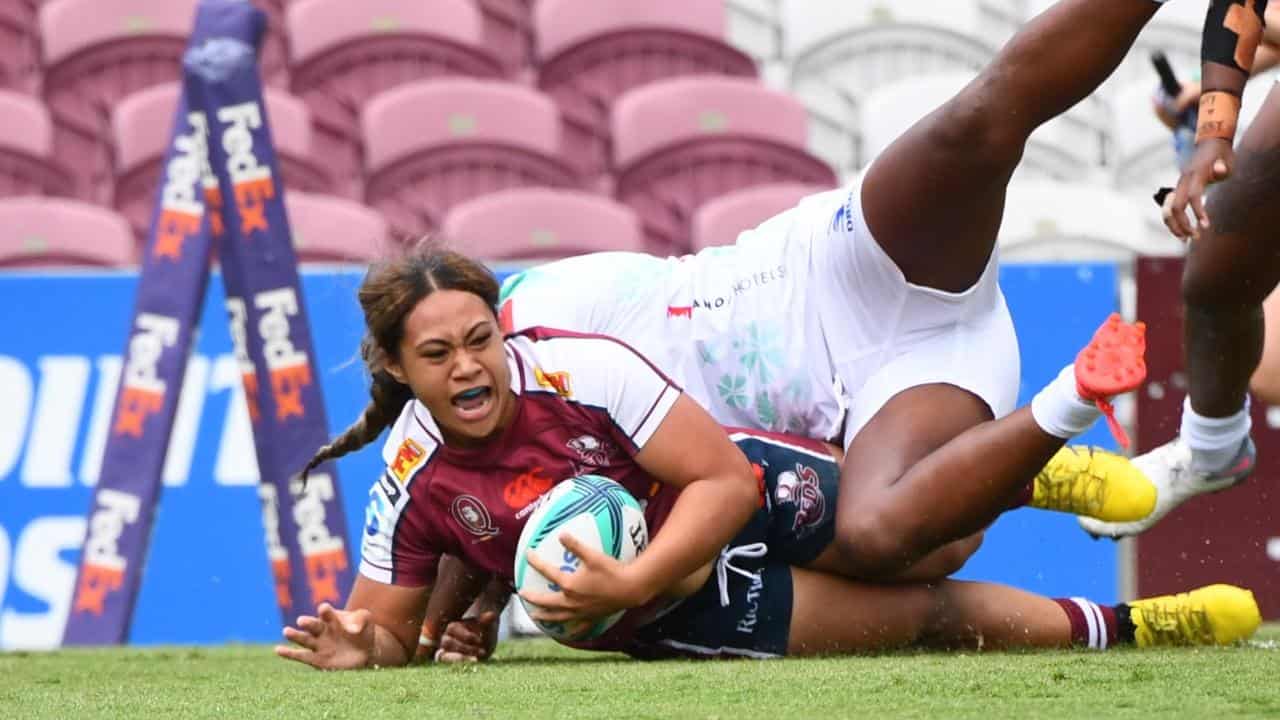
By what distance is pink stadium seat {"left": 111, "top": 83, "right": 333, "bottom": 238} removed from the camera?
Result: 6953mm

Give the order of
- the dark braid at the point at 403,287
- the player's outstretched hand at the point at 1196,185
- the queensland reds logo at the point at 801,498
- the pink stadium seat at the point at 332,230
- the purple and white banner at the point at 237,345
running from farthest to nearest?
the pink stadium seat at the point at 332,230, the purple and white banner at the point at 237,345, the queensland reds logo at the point at 801,498, the dark braid at the point at 403,287, the player's outstretched hand at the point at 1196,185

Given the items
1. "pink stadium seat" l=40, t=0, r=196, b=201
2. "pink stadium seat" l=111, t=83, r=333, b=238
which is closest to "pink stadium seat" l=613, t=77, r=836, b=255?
"pink stadium seat" l=111, t=83, r=333, b=238

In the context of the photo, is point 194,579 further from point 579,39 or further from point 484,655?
point 579,39

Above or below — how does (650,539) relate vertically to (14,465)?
above

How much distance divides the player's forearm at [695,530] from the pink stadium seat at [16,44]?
18.0 ft

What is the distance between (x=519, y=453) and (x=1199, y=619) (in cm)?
124

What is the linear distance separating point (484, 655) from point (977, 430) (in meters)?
1.02

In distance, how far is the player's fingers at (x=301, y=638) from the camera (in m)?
2.96

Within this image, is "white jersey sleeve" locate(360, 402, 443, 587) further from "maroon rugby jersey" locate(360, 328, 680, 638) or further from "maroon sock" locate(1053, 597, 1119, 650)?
"maroon sock" locate(1053, 597, 1119, 650)

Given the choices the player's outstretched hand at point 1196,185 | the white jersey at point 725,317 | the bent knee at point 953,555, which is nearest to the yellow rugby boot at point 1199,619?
the bent knee at point 953,555

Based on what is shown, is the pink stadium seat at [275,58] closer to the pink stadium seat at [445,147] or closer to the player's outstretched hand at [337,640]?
the pink stadium seat at [445,147]

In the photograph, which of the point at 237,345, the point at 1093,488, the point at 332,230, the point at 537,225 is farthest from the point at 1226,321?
the point at 332,230

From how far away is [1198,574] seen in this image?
15.6ft

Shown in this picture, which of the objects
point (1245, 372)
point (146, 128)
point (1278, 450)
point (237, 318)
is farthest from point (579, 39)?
point (1245, 372)
